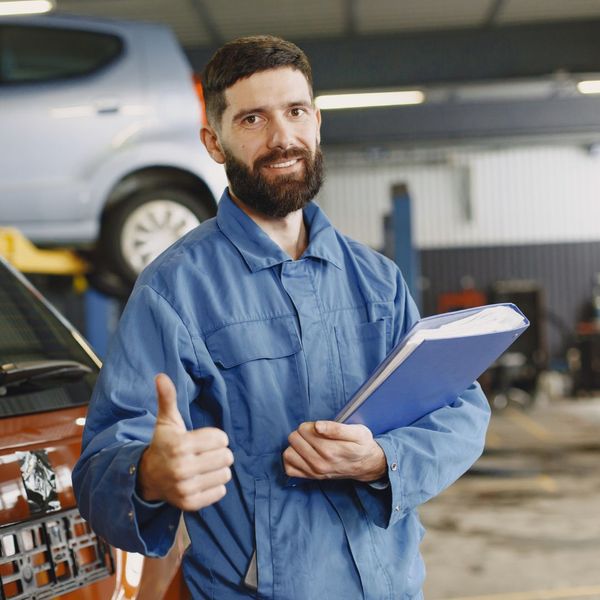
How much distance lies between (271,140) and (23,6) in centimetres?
616

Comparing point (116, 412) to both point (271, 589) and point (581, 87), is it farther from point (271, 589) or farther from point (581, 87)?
point (581, 87)

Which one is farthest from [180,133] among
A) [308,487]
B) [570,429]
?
[570,429]

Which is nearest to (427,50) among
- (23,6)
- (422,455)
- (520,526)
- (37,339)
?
(23,6)

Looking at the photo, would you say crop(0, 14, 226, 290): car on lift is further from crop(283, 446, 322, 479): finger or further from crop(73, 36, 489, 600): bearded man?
crop(283, 446, 322, 479): finger

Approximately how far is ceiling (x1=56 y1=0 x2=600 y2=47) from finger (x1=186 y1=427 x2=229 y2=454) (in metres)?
7.98

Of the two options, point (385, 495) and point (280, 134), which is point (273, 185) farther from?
point (385, 495)

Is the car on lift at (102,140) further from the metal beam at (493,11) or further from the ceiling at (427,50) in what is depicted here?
the metal beam at (493,11)

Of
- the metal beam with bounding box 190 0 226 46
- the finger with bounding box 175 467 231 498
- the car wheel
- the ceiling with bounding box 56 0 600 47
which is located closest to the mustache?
the finger with bounding box 175 467 231 498

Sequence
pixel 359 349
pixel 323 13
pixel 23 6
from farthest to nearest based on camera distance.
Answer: pixel 323 13 < pixel 23 6 < pixel 359 349

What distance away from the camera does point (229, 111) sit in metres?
1.36

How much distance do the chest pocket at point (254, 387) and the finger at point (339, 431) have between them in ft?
0.38

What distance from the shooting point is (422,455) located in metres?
1.27

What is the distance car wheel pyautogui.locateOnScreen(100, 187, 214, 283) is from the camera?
4.02 m

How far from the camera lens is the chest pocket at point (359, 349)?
52.5 inches
